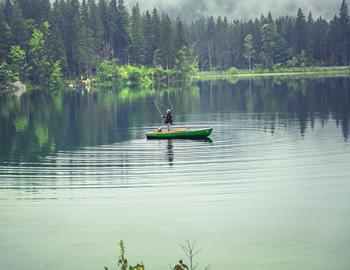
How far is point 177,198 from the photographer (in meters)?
32.1

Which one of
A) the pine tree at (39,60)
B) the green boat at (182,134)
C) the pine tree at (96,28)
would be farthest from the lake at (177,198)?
the pine tree at (96,28)

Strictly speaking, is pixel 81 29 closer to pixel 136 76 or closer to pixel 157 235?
pixel 136 76

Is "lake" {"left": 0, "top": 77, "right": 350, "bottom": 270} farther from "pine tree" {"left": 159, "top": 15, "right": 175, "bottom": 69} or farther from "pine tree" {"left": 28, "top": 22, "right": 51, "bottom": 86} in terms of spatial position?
"pine tree" {"left": 159, "top": 15, "right": 175, "bottom": 69}

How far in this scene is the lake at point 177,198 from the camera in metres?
A: 24.3

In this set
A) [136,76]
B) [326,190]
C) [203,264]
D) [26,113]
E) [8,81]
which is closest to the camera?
[203,264]

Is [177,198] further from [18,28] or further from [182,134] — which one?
[18,28]

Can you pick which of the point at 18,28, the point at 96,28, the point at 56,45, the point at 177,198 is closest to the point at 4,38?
the point at 18,28

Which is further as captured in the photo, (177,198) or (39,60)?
(39,60)

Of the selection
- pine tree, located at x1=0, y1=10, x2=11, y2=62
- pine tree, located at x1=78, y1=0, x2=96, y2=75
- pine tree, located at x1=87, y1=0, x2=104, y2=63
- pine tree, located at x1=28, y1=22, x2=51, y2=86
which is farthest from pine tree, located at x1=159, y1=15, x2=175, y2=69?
pine tree, located at x1=0, y1=10, x2=11, y2=62

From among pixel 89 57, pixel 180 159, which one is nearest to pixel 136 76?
pixel 89 57

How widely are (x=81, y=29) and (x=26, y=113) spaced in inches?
3600

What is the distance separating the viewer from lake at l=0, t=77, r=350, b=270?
24281mm

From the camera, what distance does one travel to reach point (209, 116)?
Answer: 7862 centimetres

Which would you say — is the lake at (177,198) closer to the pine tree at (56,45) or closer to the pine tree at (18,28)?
the pine tree at (18,28)
